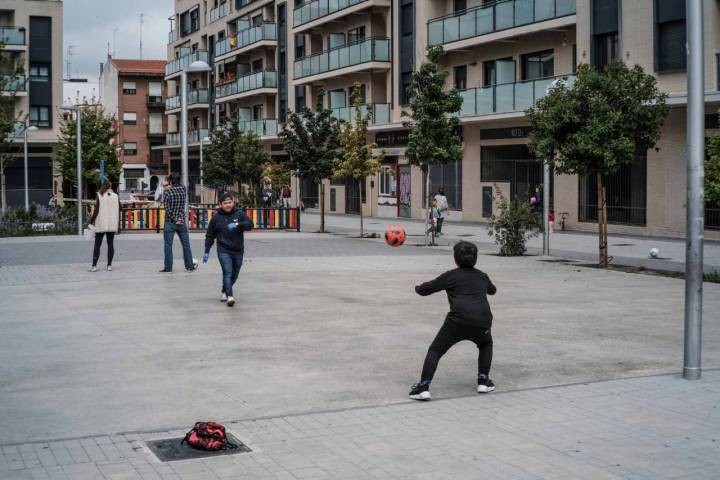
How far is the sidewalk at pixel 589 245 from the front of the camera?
838 inches

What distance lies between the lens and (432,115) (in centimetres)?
2673

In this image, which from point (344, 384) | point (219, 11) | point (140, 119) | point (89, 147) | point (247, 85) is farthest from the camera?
point (140, 119)

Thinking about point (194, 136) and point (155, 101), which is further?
point (155, 101)

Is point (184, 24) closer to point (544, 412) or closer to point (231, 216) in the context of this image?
point (231, 216)

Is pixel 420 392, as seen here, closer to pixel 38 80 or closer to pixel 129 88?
pixel 38 80

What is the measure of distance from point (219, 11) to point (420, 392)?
64281mm

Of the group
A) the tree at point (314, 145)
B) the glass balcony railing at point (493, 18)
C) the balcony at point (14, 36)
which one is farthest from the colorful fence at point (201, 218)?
the balcony at point (14, 36)

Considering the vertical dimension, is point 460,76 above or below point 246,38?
below

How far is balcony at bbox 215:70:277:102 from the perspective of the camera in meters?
58.6

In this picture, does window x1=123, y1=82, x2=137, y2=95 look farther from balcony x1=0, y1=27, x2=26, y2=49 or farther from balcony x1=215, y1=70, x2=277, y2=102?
balcony x1=0, y1=27, x2=26, y2=49

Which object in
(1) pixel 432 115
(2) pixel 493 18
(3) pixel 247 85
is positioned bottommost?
(1) pixel 432 115

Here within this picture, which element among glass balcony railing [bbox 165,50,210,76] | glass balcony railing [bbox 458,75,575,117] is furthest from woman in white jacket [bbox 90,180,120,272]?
glass balcony railing [bbox 165,50,210,76]

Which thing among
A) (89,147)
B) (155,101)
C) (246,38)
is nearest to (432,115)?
(89,147)

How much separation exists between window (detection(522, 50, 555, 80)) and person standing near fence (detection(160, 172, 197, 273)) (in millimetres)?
20158
